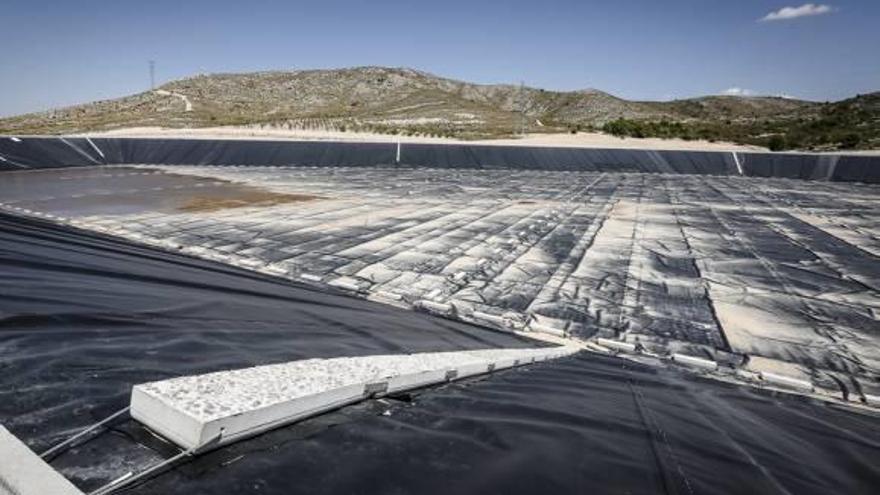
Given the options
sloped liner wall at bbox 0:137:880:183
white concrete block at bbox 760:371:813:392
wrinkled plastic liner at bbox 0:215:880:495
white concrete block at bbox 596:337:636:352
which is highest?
sloped liner wall at bbox 0:137:880:183

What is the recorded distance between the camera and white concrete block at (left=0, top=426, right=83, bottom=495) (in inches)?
64.1

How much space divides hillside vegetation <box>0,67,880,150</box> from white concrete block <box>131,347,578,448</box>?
1483 inches

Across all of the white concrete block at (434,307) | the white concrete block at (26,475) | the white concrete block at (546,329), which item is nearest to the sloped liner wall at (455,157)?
A: the white concrete block at (434,307)

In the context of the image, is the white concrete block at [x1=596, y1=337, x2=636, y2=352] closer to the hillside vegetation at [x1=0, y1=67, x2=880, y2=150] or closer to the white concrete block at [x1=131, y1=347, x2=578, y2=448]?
the white concrete block at [x1=131, y1=347, x2=578, y2=448]

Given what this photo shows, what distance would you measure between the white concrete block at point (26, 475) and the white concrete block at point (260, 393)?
1.15 ft

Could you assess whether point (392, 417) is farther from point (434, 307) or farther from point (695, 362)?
point (434, 307)

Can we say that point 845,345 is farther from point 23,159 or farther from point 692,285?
point 23,159

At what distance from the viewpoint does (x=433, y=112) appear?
6538 centimetres

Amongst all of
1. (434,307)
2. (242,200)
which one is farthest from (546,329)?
(242,200)

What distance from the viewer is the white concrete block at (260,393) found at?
2002 mm

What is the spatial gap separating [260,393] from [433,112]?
2556 inches

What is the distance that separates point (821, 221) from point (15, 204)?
50.4ft

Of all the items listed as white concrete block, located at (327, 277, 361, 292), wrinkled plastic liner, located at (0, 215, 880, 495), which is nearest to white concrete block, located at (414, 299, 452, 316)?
white concrete block, located at (327, 277, 361, 292)

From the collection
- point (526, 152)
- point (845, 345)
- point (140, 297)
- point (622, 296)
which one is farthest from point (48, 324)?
point (526, 152)
